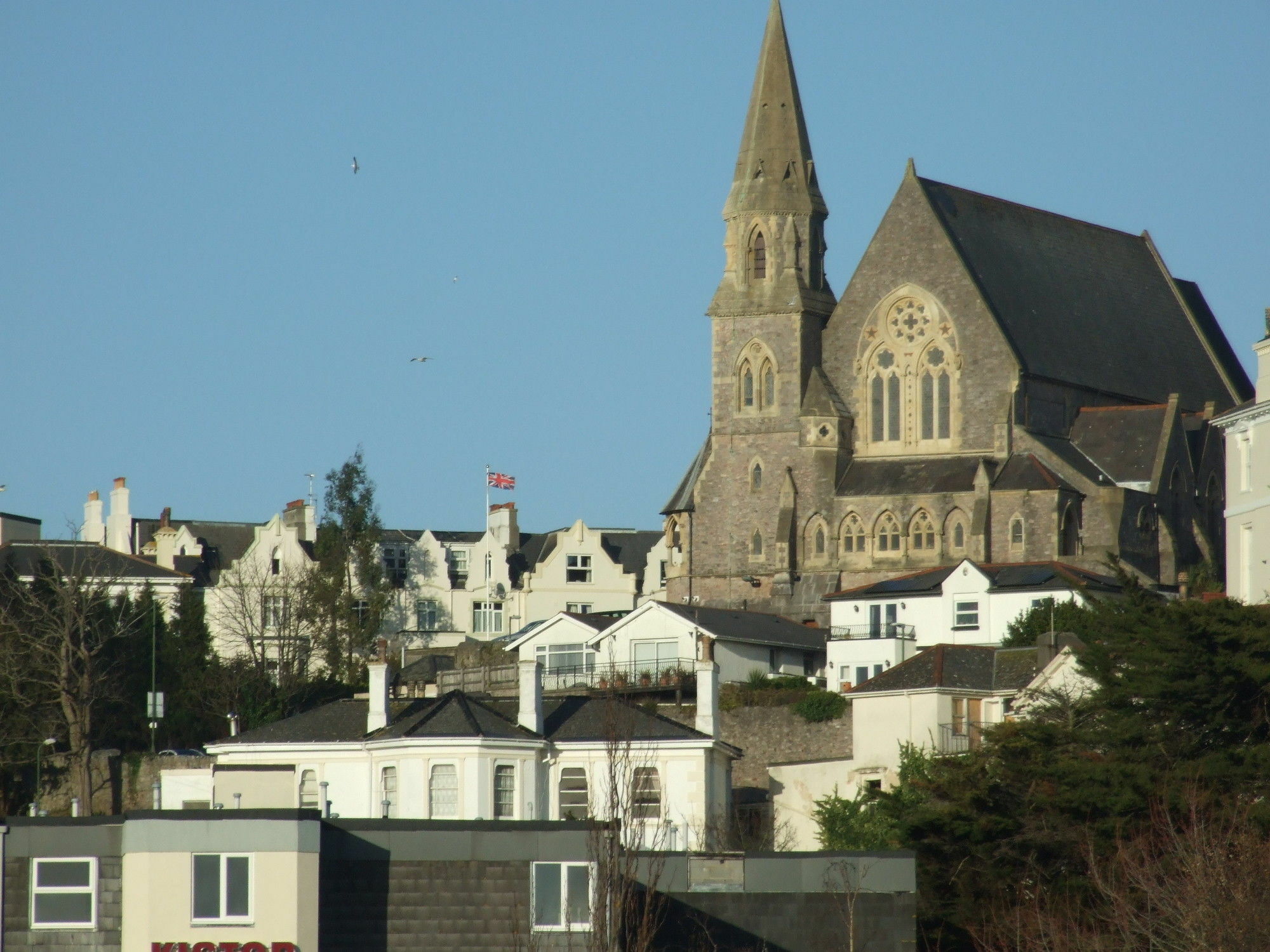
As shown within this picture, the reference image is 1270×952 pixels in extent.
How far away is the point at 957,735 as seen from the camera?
67.5 m

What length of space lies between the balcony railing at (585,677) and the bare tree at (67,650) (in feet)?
30.8

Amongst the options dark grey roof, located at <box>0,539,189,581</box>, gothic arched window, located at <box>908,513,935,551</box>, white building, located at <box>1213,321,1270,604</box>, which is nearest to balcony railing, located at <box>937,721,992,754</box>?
white building, located at <box>1213,321,1270,604</box>

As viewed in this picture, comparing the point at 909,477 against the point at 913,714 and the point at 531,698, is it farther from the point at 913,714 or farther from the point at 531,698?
the point at 531,698

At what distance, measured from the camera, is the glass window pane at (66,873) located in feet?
130

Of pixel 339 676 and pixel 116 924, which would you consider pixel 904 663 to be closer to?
pixel 339 676

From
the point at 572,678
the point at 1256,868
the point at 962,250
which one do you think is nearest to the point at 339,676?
the point at 572,678

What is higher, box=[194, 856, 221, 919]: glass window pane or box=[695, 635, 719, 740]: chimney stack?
box=[695, 635, 719, 740]: chimney stack

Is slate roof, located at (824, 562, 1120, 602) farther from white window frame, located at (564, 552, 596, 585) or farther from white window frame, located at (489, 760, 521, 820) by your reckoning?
white window frame, located at (564, 552, 596, 585)

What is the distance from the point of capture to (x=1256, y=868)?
43.0 m

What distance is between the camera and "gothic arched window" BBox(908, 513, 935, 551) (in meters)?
87.1

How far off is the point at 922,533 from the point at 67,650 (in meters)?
24.2

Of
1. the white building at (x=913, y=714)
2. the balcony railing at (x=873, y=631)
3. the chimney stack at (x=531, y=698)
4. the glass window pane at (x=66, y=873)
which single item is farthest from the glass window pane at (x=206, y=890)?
the balcony railing at (x=873, y=631)

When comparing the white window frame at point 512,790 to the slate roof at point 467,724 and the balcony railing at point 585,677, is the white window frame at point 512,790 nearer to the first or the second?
the slate roof at point 467,724

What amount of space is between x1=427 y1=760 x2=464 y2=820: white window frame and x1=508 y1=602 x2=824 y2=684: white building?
1890cm
